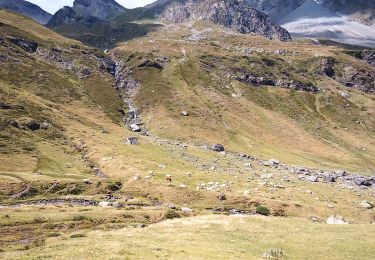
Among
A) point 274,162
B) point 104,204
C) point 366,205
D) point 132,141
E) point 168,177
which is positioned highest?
point 366,205

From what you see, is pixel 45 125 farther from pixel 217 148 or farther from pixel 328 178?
pixel 328 178

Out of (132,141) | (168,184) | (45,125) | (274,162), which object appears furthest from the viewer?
(132,141)

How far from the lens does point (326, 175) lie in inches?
5226

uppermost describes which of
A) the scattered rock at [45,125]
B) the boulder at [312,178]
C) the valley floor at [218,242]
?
the valley floor at [218,242]

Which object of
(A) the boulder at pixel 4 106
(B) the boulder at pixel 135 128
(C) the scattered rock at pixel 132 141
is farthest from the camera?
(B) the boulder at pixel 135 128

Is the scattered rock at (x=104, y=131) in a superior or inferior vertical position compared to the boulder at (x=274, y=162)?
superior

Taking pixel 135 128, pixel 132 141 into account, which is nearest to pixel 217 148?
pixel 132 141

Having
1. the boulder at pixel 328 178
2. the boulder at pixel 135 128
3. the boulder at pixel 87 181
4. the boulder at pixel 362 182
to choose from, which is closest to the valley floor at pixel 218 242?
the boulder at pixel 87 181

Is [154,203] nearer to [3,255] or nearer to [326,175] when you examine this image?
[3,255]

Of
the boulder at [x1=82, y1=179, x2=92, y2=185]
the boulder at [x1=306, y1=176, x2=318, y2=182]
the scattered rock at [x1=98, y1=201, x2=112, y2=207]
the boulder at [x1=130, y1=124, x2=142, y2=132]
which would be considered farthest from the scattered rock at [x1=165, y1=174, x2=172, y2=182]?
the boulder at [x1=130, y1=124, x2=142, y2=132]

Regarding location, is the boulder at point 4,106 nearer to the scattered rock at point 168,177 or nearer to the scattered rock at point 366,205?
the scattered rock at point 168,177

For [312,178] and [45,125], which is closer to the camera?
[312,178]

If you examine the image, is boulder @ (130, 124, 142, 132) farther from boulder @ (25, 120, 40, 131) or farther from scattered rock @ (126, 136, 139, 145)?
boulder @ (25, 120, 40, 131)

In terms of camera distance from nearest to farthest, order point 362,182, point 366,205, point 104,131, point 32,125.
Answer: point 366,205 < point 362,182 < point 32,125 < point 104,131
